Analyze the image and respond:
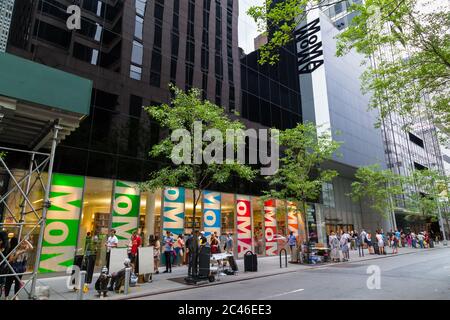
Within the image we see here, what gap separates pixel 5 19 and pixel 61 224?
11013mm

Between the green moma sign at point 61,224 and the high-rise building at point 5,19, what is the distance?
685 cm

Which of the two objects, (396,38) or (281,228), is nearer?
(396,38)

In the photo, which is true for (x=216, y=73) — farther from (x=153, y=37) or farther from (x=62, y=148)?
(x=62, y=148)

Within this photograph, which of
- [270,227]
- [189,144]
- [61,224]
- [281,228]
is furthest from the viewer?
[281,228]

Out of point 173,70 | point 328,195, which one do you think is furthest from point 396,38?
point 328,195

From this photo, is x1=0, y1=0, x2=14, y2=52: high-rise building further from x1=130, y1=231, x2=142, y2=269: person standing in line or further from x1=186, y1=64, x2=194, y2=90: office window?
x1=130, y1=231, x2=142, y2=269: person standing in line

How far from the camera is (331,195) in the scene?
3569 cm

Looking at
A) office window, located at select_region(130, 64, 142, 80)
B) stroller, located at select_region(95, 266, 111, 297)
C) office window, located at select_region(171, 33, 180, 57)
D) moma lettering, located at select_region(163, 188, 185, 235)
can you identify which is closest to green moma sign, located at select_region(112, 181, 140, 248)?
moma lettering, located at select_region(163, 188, 185, 235)

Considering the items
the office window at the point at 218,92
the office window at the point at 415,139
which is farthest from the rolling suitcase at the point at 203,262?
the office window at the point at 415,139

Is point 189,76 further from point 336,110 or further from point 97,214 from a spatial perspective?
point 336,110

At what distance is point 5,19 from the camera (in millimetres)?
14961

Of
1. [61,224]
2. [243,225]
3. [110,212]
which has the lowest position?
[61,224]

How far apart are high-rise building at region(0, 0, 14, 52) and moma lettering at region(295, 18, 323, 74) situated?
2630 cm

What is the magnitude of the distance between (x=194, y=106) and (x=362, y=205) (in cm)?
3567
